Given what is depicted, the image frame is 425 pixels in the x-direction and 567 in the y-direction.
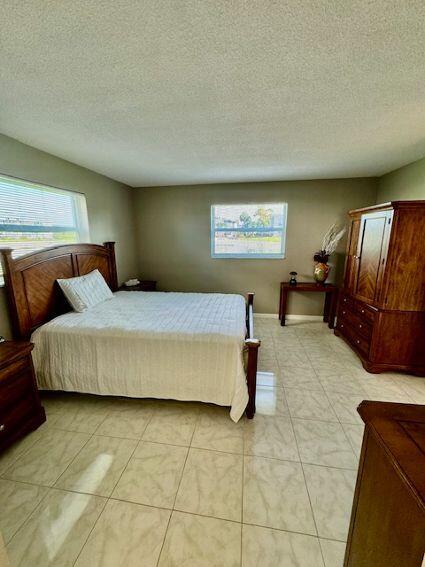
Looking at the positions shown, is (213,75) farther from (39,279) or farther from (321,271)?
(321,271)

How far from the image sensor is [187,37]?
1011 mm

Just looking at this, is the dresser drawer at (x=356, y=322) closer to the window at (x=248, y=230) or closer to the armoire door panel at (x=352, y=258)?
the armoire door panel at (x=352, y=258)

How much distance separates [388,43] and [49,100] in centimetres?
185

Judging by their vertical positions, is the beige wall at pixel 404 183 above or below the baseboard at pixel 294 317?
A: above

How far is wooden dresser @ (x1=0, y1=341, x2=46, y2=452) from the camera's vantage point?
5.22 feet

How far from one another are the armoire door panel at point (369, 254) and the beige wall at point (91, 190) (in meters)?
3.44

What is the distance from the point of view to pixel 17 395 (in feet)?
5.54

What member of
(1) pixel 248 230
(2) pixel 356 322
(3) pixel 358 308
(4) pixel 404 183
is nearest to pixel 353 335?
(2) pixel 356 322

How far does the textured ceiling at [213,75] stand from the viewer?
91 centimetres

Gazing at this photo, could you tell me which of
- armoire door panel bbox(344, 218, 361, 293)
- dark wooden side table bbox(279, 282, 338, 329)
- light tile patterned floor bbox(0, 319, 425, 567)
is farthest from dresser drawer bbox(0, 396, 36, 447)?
armoire door panel bbox(344, 218, 361, 293)

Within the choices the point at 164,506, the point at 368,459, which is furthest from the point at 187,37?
the point at 164,506

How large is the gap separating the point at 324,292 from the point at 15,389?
4.06m

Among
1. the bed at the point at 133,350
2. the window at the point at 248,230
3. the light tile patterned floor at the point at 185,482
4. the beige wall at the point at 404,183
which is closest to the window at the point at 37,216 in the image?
the bed at the point at 133,350

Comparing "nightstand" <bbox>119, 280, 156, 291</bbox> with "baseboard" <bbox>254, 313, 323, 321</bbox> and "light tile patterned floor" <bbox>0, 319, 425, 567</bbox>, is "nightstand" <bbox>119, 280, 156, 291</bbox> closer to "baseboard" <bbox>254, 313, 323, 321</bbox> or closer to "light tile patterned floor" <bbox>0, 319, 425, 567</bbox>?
"light tile patterned floor" <bbox>0, 319, 425, 567</bbox>
